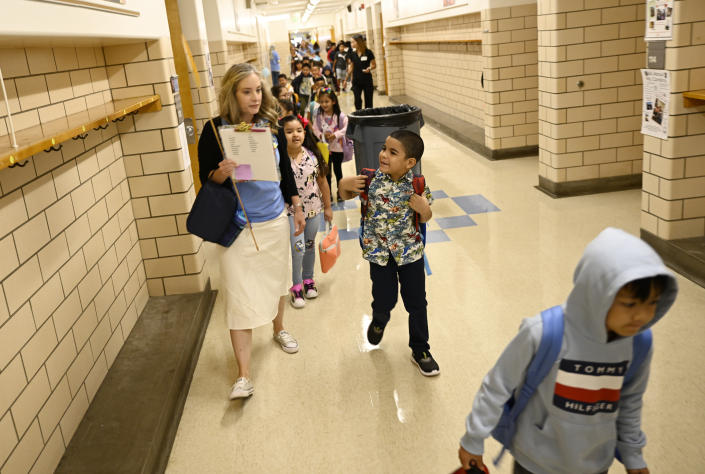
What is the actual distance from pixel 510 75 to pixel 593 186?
7.11 feet

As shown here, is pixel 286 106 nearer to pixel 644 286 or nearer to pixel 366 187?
pixel 366 187

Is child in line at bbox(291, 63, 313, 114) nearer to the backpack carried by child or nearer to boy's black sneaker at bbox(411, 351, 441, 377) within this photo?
boy's black sneaker at bbox(411, 351, 441, 377)

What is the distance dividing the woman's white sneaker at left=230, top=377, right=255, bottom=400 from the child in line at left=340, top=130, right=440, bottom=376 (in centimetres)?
77

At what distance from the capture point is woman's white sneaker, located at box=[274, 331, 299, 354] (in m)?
3.44

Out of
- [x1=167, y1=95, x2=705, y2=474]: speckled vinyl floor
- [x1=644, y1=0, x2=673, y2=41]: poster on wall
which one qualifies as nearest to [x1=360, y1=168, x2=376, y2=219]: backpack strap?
[x1=167, y1=95, x2=705, y2=474]: speckled vinyl floor

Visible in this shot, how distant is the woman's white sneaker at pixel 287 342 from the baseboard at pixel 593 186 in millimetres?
3671

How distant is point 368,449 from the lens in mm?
2557

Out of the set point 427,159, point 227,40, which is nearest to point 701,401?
point 427,159

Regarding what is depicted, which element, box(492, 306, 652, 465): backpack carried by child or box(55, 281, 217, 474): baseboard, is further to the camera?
box(55, 281, 217, 474): baseboard

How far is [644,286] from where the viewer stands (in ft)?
4.20

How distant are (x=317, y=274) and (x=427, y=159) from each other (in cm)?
429

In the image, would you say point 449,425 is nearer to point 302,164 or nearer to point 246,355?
point 246,355

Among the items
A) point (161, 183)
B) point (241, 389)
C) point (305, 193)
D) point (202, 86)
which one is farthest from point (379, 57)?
point (241, 389)

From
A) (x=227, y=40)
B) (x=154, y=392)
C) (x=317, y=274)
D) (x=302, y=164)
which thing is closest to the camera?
(x=154, y=392)
